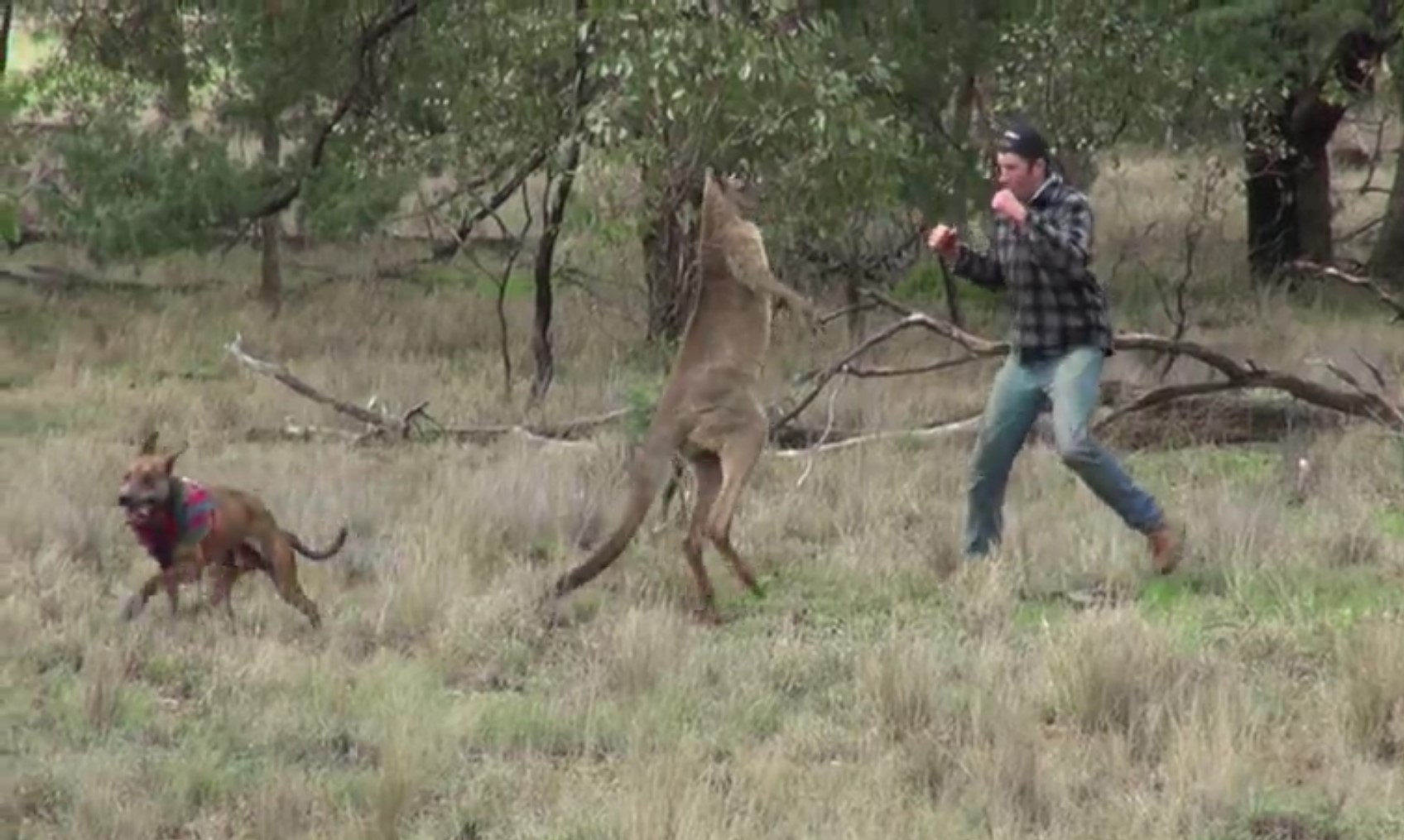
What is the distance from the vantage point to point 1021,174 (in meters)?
9.37

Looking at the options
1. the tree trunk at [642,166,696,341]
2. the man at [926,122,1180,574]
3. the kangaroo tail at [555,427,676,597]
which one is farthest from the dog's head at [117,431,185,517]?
the tree trunk at [642,166,696,341]

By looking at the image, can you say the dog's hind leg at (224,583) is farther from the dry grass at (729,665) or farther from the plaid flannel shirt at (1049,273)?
the plaid flannel shirt at (1049,273)

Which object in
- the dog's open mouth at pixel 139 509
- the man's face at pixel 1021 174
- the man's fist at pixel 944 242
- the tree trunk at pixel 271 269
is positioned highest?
the man's face at pixel 1021 174

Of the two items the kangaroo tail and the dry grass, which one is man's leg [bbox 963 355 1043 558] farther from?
the kangaroo tail

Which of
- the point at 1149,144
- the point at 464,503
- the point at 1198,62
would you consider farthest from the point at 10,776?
the point at 1149,144

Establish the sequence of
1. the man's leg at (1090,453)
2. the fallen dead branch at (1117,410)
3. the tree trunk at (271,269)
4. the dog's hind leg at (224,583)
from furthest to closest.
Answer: the tree trunk at (271,269) < the fallen dead branch at (1117,410) < the man's leg at (1090,453) < the dog's hind leg at (224,583)

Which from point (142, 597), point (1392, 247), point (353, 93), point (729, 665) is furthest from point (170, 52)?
point (1392, 247)

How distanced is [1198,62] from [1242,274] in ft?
19.0

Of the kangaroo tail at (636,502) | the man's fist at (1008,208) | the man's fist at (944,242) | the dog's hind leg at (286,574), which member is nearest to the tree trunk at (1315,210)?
the man's fist at (1008,208)

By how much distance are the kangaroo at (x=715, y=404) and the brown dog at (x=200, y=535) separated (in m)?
1.04

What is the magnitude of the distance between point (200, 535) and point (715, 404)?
2.07 metres

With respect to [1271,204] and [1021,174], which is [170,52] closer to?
[1021,174]

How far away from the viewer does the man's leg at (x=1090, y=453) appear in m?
9.38

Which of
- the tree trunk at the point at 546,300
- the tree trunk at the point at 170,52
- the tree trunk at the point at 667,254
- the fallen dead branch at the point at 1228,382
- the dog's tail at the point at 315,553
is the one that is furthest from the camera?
the tree trunk at the point at 170,52
